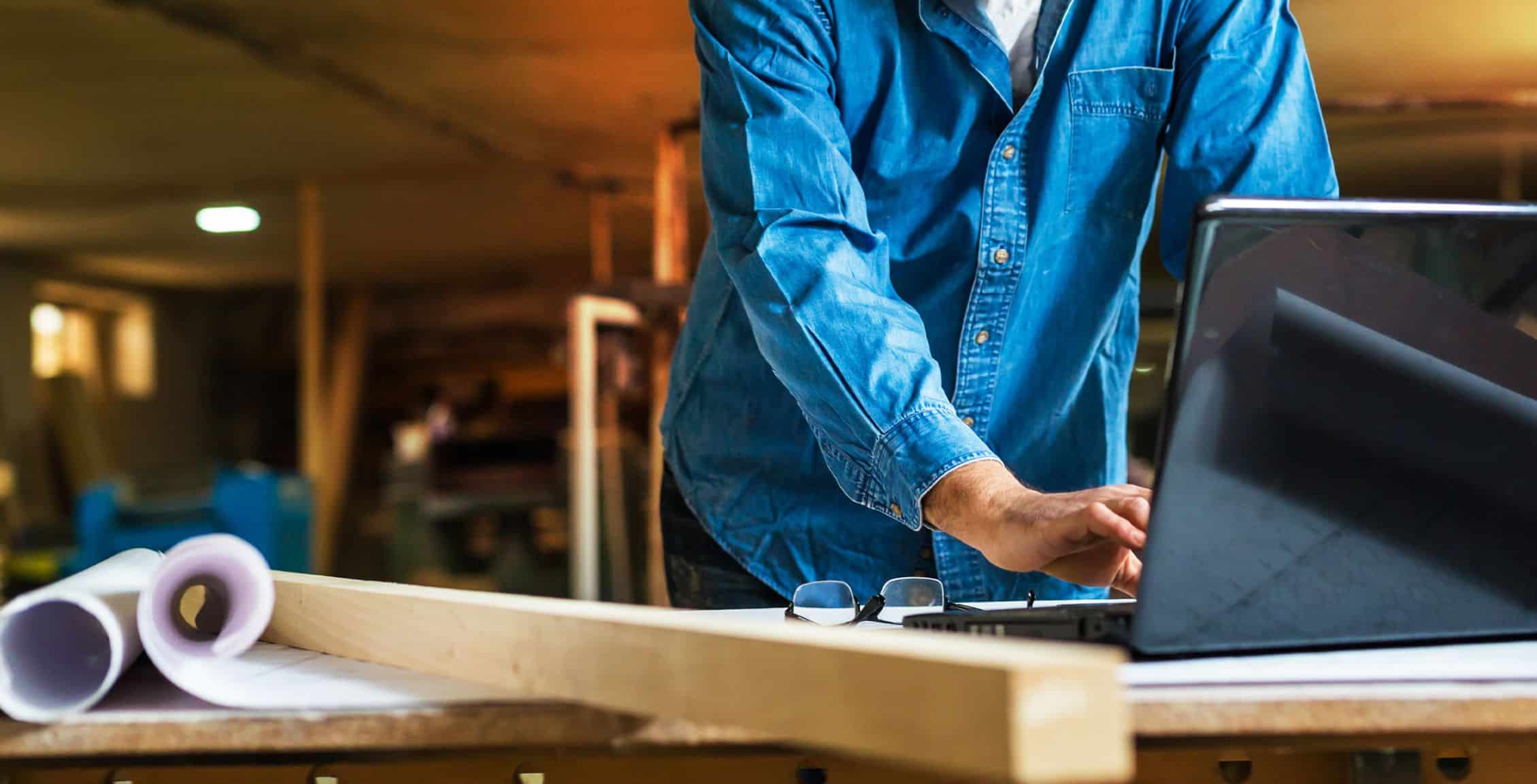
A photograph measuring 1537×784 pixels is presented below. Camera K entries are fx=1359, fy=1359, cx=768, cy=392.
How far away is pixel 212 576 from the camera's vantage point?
877 millimetres

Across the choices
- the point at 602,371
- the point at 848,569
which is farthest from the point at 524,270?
the point at 848,569

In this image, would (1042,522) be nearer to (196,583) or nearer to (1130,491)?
(1130,491)

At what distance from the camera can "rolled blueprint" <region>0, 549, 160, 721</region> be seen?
2.50ft

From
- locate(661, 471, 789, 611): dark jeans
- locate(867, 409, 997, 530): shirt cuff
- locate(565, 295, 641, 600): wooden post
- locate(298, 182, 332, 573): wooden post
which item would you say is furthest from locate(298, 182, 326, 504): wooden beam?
locate(867, 409, 997, 530): shirt cuff

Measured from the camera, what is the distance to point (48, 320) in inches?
488

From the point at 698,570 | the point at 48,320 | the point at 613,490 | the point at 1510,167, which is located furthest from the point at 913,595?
the point at 48,320

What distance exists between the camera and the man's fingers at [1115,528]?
2.90ft

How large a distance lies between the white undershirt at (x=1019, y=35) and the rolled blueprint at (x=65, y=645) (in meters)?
0.96

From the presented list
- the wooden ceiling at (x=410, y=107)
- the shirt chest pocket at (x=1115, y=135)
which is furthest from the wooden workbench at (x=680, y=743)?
the wooden ceiling at (x=410, y=107)

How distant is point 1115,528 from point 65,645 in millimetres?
659

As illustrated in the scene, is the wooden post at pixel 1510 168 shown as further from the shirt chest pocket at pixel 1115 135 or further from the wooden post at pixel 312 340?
the wooden post at pixel 312 340

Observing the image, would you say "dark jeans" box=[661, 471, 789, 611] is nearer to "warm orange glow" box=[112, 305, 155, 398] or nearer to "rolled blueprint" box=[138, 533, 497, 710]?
"rolled blueprint" box=[138, 533, 497, 710]

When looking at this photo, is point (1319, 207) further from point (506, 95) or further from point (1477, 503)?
point (506, 95)

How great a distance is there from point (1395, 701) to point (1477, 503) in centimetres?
20
